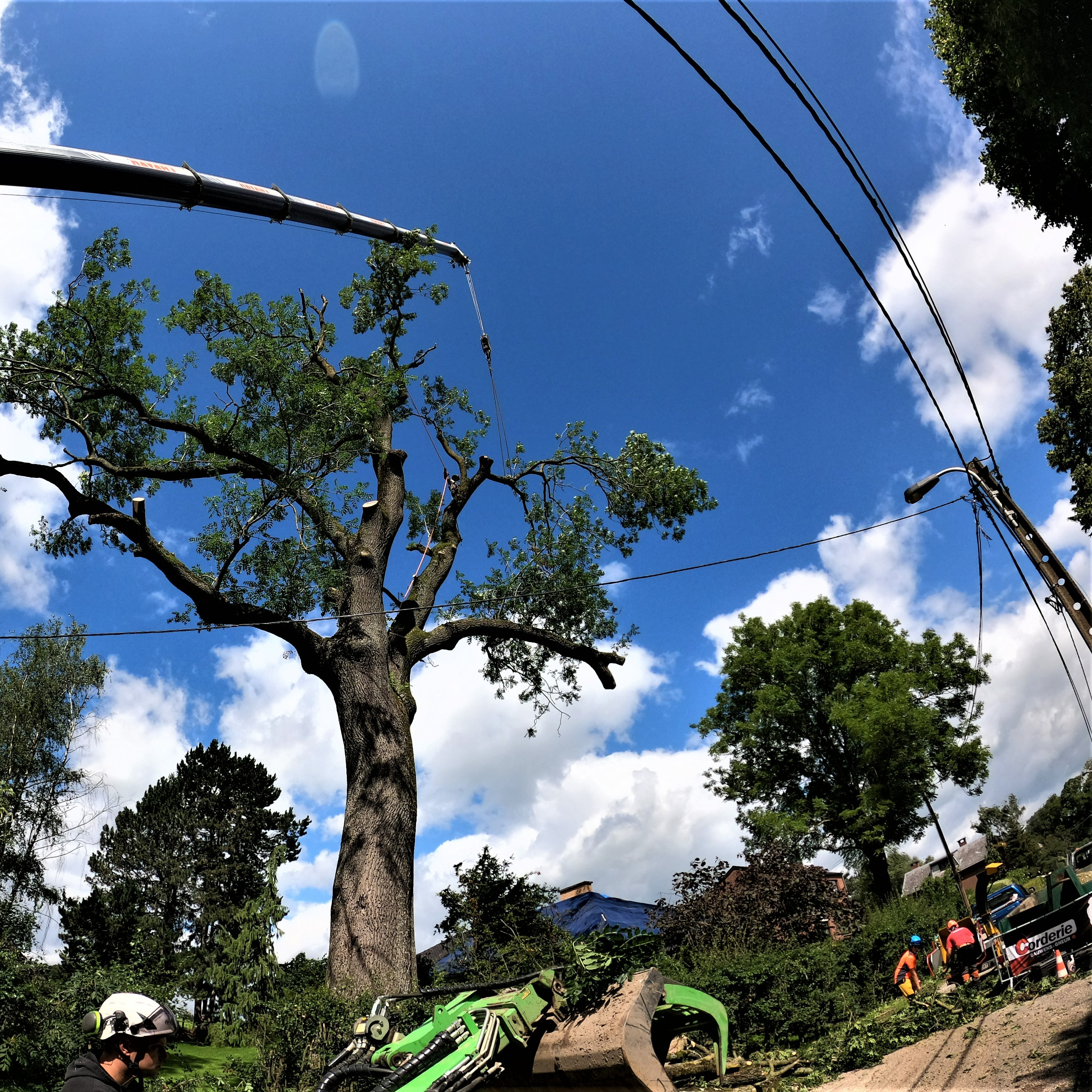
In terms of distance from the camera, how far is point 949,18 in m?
11.9

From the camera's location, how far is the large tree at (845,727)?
27.2 meters

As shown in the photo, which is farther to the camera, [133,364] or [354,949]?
[133,364]

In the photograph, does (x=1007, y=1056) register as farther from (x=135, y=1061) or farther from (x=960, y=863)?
(x=960, y=863)

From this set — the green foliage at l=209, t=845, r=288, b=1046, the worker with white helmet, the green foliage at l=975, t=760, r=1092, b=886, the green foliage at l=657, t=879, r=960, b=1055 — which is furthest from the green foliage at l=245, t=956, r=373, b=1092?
the green foliage at l=975, t=760, r=1092, b=886

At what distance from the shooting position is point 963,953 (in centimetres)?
1385

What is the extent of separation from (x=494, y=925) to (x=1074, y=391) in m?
16.1

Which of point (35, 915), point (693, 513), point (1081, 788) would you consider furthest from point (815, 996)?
point (1081, 788)

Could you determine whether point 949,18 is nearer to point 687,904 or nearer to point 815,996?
point 815,996

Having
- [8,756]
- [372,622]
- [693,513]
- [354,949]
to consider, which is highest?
[8,756]

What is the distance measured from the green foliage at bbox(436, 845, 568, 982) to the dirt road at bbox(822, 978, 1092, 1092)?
414 centimetres

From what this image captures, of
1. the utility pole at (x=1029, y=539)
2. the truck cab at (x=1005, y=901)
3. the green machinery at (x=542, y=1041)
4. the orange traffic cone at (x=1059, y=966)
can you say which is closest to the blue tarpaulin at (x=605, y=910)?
the truck cab at (x=1005, y=901)

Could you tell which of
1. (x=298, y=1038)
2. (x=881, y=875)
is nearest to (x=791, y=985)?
(x=298, y=1038)

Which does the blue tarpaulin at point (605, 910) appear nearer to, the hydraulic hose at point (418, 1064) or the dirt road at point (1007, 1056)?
the dirt road at point (1007, 1056)

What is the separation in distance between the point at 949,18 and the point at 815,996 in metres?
15.0
